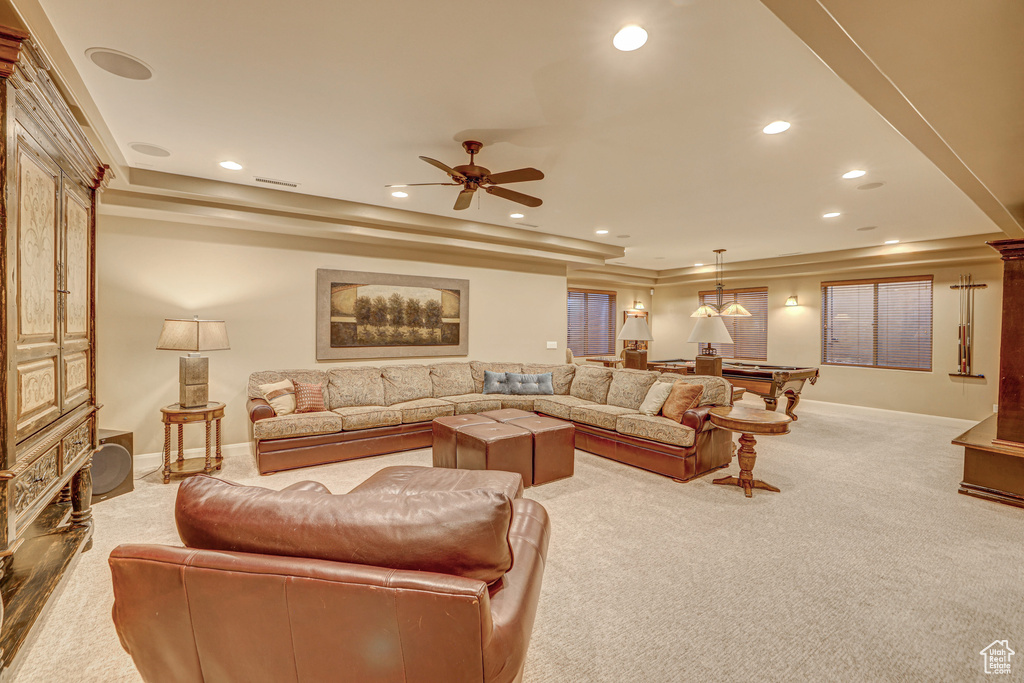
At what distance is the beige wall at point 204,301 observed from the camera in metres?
4.14

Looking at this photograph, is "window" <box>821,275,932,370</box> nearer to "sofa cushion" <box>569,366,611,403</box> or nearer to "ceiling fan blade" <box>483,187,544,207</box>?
"sofa cushion" <box>569,366,611,403</box>

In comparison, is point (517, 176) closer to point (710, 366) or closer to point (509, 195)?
point (509, 195)

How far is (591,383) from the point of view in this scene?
5.47 metres

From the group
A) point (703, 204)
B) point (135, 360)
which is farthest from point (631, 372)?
point (135, 360)

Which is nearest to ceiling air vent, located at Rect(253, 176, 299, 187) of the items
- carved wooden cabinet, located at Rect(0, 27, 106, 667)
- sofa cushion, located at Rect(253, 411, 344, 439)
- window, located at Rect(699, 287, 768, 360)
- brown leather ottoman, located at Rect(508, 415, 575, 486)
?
carved wooden cabinet, located at Rect(0, 27, 106, 667)

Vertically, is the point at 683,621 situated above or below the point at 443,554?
below

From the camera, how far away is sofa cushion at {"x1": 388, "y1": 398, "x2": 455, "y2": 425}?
4.80 m

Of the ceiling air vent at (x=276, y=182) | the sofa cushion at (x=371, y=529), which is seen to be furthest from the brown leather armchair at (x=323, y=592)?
the ceiling air vent at (x=276, y=182)

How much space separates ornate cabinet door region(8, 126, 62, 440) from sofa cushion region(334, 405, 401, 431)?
2355mm

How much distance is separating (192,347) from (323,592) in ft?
12.0

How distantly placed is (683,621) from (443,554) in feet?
4.86

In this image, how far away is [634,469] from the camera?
4219mm

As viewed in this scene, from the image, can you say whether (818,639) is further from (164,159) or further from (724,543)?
(164,159)

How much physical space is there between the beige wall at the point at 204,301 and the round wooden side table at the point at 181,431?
0.49m
